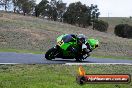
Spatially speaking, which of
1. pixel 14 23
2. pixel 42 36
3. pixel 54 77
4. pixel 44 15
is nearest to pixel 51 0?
pixel 44 15

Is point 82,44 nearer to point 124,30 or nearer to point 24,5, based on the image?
point 124,30

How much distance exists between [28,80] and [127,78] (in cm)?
416

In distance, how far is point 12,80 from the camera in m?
8.93

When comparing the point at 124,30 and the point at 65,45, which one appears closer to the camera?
the point at 65,45

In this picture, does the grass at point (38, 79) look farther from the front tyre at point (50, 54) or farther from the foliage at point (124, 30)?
the foliage at point (124, 30)

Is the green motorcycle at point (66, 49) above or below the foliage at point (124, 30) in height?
above

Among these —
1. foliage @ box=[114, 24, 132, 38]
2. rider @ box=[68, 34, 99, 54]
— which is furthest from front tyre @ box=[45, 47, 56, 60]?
foliage @ box=[114, 24, 132, 38]

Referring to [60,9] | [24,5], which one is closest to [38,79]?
[24,5]

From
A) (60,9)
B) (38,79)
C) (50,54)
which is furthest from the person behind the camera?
(60,9)

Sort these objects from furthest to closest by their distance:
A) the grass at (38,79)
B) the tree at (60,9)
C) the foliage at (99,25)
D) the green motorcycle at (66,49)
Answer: the tree at (60,9) → the foliage at (99,25) → the green motorcycle at (66,49) → the grass at (38,79)

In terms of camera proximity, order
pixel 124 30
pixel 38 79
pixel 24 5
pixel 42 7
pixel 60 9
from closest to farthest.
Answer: pixel 38 79 < pixel 124 30 < pixel 24 5 < pixel 42 7 < pixel 60 9

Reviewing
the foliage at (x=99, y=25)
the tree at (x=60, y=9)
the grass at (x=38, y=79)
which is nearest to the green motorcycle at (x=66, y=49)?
the grass at (x=38, y=79)

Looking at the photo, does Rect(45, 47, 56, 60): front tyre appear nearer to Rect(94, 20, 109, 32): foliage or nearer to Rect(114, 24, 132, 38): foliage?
Rect(114, 24, 132, 38): foliage

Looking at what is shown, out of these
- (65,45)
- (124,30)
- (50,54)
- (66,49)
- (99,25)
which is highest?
(65,45)
